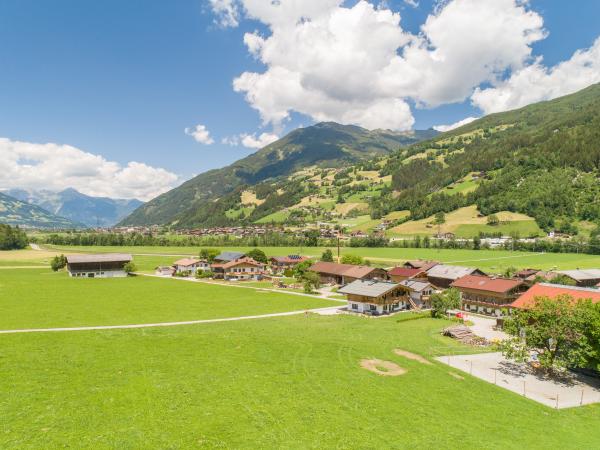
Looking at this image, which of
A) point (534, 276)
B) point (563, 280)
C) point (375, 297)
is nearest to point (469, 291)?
point (563, 280)

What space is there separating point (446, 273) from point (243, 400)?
89.7m

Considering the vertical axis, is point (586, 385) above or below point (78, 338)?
below

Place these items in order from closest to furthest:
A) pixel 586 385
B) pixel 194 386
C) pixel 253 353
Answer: pixel 194 386 < pixel 253 353 < pixel 586 385

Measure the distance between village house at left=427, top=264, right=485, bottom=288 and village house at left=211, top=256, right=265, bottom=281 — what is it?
180 ft

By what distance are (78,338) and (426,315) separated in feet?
195

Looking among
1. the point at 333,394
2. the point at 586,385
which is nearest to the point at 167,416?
the point at 333,394

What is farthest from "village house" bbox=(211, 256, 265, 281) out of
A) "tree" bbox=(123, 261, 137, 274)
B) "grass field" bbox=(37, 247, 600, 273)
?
"grass field" bbox=(37, 247, 600, 273)

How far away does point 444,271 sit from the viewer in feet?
343

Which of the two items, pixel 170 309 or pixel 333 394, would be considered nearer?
pixel 333 394

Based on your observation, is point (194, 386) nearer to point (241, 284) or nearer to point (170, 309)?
point (170, 309)

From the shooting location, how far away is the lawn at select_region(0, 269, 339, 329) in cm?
5366

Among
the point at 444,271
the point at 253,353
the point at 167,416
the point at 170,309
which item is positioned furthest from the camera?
the point at 444,271

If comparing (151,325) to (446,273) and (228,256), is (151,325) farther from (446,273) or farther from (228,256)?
(228,256)

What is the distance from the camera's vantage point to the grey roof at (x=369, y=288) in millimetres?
74500
